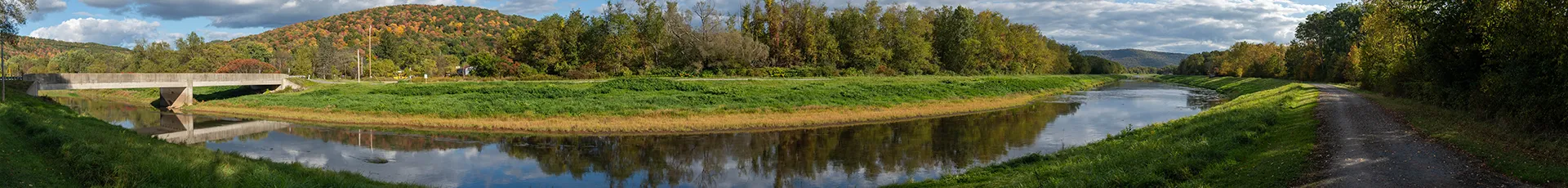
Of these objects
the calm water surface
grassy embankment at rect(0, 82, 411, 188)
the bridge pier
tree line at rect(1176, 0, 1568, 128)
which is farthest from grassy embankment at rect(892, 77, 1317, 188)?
the bridge pier

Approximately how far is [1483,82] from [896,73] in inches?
2321

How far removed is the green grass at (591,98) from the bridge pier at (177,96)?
302 centimetres

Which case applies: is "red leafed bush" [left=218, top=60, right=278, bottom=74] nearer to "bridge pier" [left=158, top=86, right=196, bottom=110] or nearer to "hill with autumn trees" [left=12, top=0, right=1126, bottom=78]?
"hill with autumn trees" [left=12, top=0, right=1126, bottom=78]

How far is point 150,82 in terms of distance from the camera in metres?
43.0

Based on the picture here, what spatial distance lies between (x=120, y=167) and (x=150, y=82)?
39.4 meters

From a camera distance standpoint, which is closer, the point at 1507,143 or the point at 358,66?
the point at 1507,143

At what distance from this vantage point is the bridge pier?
44.4 metres

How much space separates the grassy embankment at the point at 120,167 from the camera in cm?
1152

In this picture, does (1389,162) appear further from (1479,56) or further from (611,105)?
(611,105)

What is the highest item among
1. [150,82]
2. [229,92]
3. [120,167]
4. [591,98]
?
[150,82]

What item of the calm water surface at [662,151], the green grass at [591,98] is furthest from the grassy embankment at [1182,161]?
the green grass at [591,98]

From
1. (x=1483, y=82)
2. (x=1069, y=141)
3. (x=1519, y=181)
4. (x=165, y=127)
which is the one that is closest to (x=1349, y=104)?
(x=1483, y=82)

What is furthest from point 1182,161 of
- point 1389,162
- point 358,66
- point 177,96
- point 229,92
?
point 229,92

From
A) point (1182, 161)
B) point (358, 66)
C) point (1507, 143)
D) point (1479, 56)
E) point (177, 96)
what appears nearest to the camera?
point (1182, 161)
